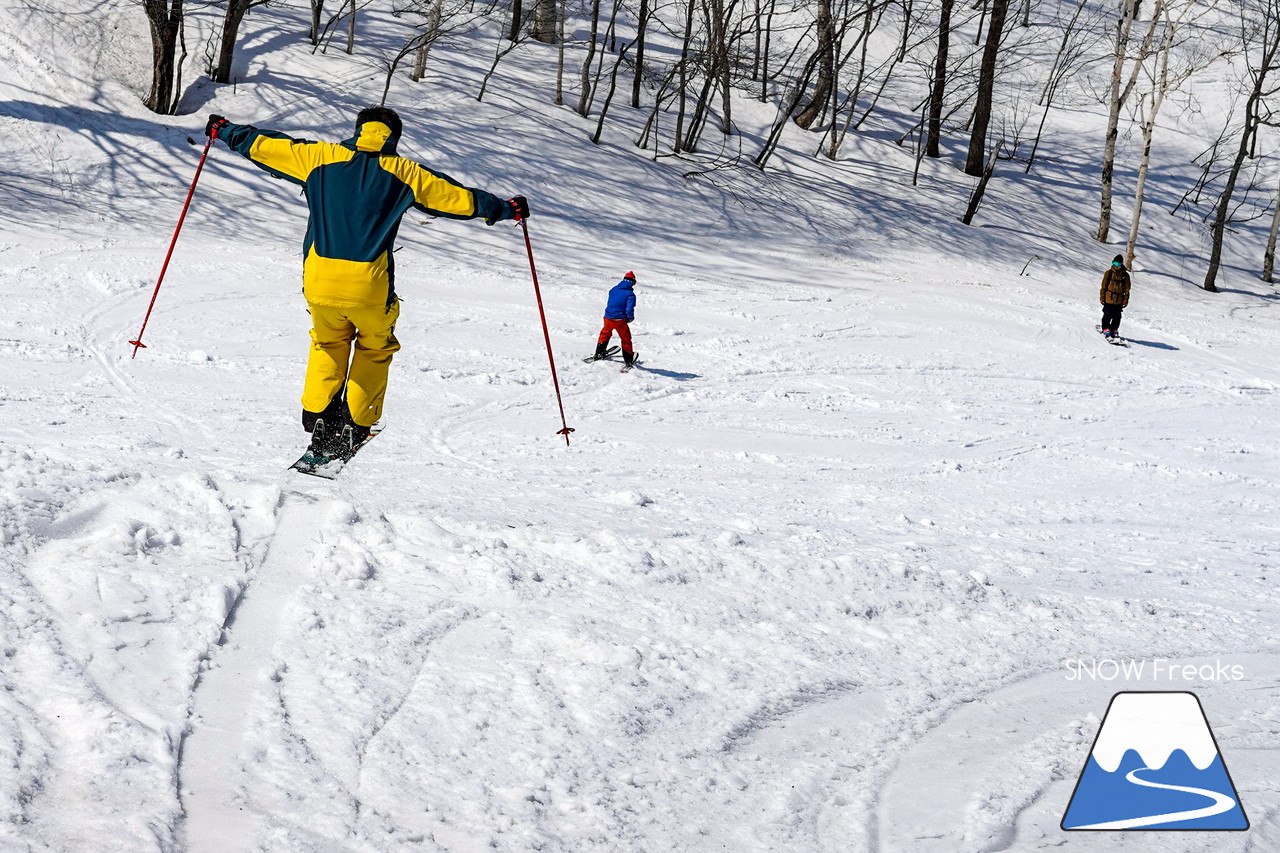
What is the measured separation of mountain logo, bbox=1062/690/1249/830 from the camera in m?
3.32

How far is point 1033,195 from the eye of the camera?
1053 inches

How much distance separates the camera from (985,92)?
26.0 m

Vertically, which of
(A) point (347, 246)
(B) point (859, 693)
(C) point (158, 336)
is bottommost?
(C) point (158, 336)

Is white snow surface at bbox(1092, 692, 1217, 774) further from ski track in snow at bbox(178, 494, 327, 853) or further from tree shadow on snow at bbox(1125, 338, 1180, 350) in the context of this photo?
tree shadow on snow at bbox(1125, 338, 1180, 350)

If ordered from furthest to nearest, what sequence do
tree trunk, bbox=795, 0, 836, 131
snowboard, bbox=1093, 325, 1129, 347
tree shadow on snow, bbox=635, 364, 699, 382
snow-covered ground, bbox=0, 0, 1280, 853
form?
tree trunk, bbox=795, 0, 836, 131
snowboard, bbox=1093, 325, 1129, 347
tree shadow on snow, bbox=635, 364, 699, 382
snow-covered ground, bbox=0, 0, 1280, 853

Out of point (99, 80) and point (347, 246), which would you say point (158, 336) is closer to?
point (347, 246)

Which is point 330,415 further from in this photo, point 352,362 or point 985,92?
point 985,92

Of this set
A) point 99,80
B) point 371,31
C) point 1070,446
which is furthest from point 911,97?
point 1070,446

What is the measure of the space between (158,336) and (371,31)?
17772 mm

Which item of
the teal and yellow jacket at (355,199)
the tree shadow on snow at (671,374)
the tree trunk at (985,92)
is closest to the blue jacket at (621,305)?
the tree shadow on snow at (671,374)

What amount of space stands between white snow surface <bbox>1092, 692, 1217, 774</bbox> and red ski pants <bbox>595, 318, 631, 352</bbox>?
737cm

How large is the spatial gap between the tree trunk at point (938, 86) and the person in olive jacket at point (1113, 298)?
12.6 m

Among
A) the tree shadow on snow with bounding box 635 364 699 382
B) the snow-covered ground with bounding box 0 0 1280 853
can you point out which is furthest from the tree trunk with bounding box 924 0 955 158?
the tree shadow on snow with bounding box 635 364 699 382

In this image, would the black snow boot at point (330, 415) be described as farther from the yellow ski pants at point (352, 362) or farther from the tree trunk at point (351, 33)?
the tree trunk at point (351, 33)
